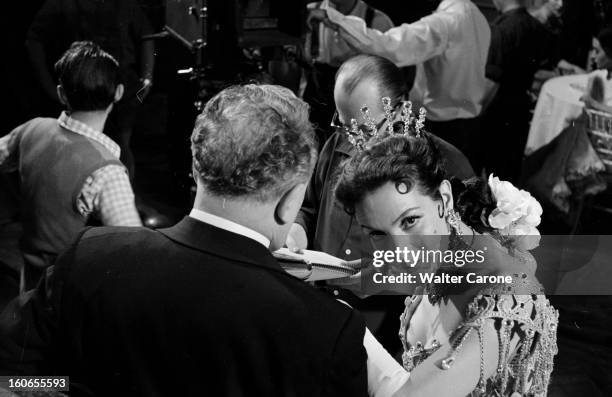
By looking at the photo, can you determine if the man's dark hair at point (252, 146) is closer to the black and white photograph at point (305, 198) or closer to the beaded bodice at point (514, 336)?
the black and white photograph at point (305, 198)

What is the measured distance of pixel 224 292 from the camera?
49.6 inches

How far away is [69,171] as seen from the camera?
2.29m

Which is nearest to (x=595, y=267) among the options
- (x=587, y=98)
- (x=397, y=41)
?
(x=587, y=98)

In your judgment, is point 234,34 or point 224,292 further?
point 234,34

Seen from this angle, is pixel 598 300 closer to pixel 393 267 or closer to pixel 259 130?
pixel 393 267

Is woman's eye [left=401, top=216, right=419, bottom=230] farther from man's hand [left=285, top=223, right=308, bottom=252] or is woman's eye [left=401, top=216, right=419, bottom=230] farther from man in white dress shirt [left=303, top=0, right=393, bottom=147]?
man in white dress shirt [left=303, top=0, right=393, bottom=147]

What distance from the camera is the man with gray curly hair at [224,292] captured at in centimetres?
126

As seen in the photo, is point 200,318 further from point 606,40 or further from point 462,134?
point 606,40

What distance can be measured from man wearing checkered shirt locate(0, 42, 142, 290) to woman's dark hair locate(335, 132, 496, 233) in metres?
0.80

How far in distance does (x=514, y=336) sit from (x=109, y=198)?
1.18 metres

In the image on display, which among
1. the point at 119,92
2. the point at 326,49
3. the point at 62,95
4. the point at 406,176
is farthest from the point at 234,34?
the point at 406,176

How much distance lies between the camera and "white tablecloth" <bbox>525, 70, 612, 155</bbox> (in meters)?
3.13

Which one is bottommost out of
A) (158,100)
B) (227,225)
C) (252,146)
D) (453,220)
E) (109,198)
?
(109,198)

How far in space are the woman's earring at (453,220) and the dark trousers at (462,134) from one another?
1.30 metres
